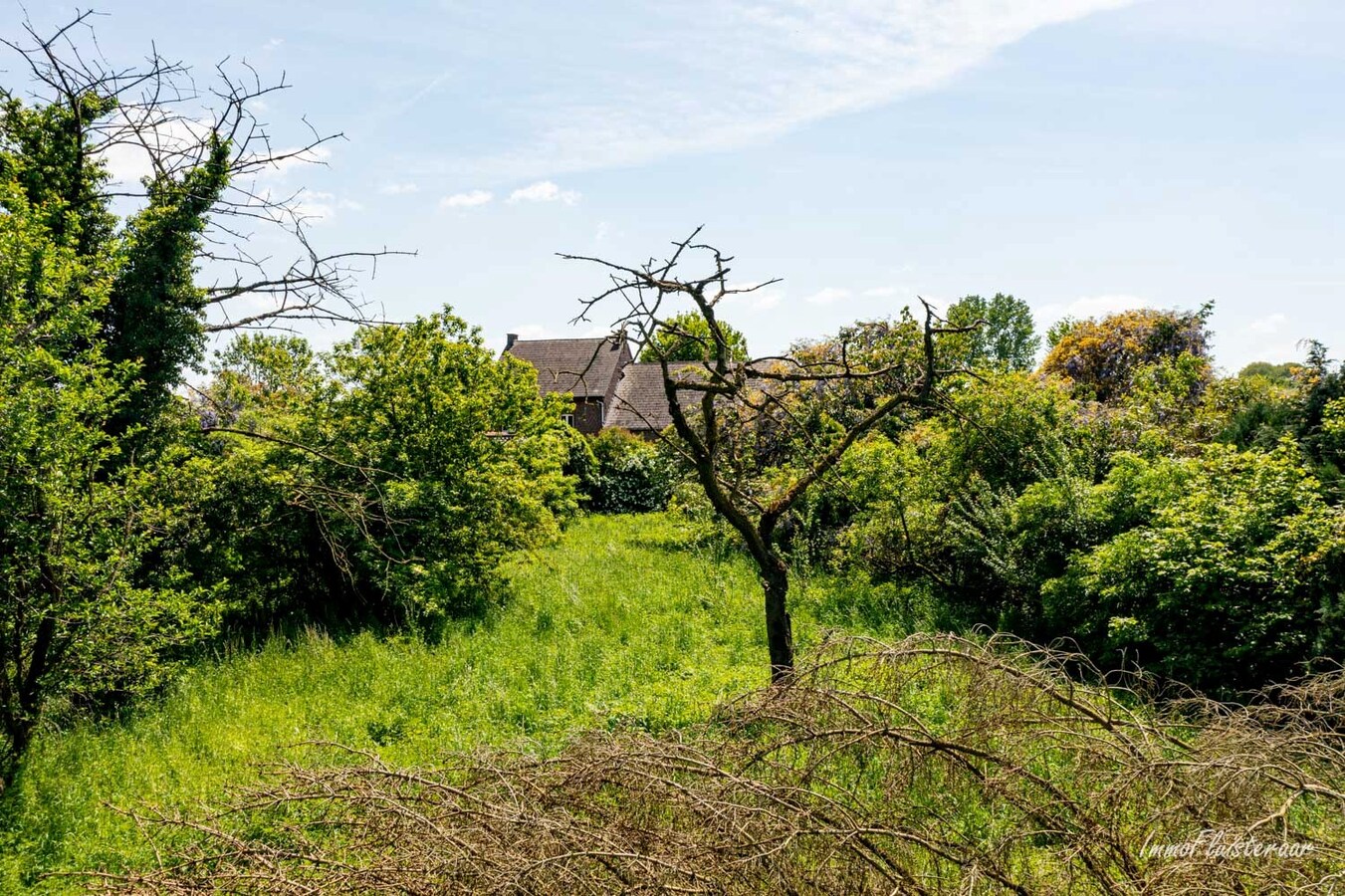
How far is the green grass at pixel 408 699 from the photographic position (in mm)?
6578

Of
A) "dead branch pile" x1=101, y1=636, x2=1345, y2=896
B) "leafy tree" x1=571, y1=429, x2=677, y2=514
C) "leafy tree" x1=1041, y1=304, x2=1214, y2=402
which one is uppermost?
"leafy tree" x1=1041, y1=304, x2=1214, y2=402

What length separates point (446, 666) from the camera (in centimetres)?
945

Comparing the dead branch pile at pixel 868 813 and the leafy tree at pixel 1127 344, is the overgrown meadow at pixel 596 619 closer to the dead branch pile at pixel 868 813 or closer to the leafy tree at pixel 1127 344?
the dead branch pile at pixel 868 813

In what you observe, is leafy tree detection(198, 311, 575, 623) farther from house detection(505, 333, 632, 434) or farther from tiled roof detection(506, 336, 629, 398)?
tiled roof detection(506, 336, 629, 398)

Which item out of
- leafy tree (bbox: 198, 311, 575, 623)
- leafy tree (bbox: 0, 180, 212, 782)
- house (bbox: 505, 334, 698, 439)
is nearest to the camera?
leafy tree (bbox: 0, 180, 212, 782)

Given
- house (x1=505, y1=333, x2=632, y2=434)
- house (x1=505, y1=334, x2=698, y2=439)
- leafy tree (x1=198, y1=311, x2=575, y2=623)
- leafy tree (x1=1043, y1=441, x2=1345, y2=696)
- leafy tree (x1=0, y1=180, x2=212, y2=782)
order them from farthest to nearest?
house (x1=505, y1=333, x2=632, y2=434), house (x1=505, y1=334, x2=698, y2=439), leafy tree (x1=198, y1=311, x2=575, y2=623), leafy tree (x1=1043, y1=441, x2=1345, y2=696), leafy tree (x1=0, y1=180, x2=212, y2=782)

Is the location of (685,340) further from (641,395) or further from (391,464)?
(641,395)

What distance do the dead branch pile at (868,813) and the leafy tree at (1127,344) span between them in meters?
23.4

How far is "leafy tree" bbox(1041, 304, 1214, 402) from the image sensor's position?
26.2 metres

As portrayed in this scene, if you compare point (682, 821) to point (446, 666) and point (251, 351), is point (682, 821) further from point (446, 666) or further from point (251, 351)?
point (251, 351)

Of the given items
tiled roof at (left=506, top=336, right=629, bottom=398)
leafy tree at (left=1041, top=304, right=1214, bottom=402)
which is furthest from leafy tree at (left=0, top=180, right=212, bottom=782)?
tiled roof at (left=506, top=336, right=629, bottom=398)

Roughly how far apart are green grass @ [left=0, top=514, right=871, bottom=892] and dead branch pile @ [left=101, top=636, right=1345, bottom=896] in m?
1.67

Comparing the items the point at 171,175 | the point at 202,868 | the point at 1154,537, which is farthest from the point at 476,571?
the point at 1154,537

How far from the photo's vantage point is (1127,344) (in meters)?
26.2
